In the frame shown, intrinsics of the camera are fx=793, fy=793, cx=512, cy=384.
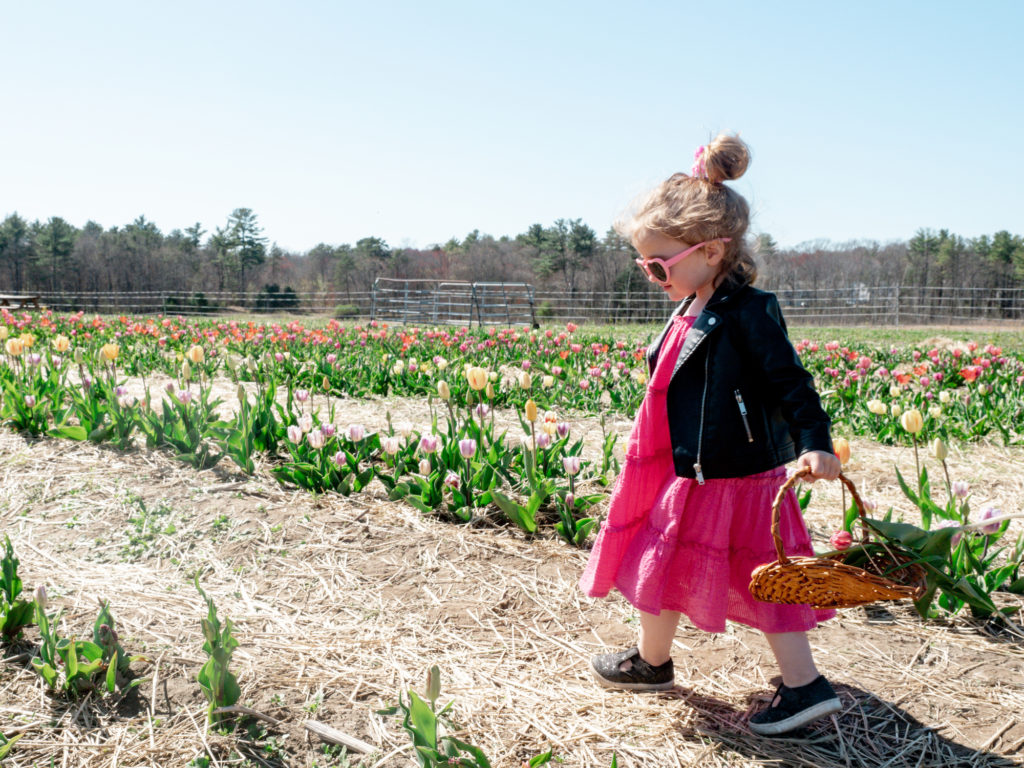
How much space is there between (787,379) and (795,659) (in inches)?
26.7

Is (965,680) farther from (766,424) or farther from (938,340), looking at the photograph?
(938,340)

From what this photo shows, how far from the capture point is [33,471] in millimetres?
3527

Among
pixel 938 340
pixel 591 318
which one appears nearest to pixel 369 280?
pixel 591 318

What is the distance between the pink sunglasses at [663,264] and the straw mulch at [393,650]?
1.07 metres

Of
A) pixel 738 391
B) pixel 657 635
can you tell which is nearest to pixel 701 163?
pixel 738 391

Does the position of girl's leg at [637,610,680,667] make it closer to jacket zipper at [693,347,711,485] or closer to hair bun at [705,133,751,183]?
jacket zipper at [693,347,711,485]

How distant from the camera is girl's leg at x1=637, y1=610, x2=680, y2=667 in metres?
2.01

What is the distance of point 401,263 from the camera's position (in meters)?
42.7

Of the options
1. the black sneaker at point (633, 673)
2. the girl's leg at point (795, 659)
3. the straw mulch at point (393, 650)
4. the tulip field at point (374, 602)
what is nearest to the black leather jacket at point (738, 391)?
the tulip field at point (374, 602)

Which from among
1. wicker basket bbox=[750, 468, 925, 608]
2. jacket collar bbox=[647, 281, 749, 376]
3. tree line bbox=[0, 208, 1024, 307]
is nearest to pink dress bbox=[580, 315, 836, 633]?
jacket collar bbox=[647, 281, 749, 376]

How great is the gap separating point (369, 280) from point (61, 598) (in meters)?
38.9

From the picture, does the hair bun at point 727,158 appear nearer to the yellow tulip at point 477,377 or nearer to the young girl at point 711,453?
the young girl at point 711,453

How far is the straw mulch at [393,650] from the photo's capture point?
5.90 feet

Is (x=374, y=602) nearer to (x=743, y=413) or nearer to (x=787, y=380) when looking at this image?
(x=743, y=413)
